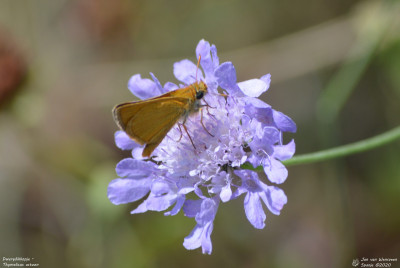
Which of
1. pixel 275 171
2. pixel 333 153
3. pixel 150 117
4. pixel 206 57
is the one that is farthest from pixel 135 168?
pixel 333 153

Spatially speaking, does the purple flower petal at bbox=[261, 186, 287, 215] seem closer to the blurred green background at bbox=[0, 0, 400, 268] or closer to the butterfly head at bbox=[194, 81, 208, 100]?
the butterfly head at bbox=[194, 81, 208, 100]

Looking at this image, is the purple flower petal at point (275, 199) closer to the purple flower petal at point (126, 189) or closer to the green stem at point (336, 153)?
the green stem at point (336, 153)

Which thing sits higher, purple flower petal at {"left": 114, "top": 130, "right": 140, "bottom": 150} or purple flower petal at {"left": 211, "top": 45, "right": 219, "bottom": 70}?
purple flower petal at {"left": 211, "top": 45, "right": 219, "bottom": 70}

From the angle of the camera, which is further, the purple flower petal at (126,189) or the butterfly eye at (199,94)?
the purple flower petal at (126,189)

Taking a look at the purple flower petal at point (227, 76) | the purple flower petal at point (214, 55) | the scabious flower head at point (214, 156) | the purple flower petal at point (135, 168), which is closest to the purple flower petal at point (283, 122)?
the scabious flower head at point (214, 156)

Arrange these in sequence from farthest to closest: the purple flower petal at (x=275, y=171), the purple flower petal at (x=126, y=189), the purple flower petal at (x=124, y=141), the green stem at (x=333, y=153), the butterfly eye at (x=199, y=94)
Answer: the purple flower petal at (x=124, y=141) < the purple flower petal at (x=126, y=189) < the butterfly eye at (x=199, y=94) < the green stem at (x=333, y=153) < the purple flower petal at (x=275, y=171)

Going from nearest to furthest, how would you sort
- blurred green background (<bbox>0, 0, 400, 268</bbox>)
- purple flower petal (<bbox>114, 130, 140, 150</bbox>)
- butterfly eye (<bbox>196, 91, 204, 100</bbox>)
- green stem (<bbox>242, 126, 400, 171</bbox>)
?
green stem (<bbox>242, 126, 400, 171</bbox>)
butterfly eye (<bbox>196, 91, 204, 100</bbox>)
purple flower petal (<bbox>114, 130, 140, 150</bbox>)
blurred green background (<bbox>0, 0, 400, 268</bbox>)

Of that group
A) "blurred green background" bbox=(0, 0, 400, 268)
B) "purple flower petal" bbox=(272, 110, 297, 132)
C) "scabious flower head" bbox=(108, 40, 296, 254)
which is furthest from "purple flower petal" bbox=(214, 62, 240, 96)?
"blurred green background" bbox=(0, 0, 400, 268)
